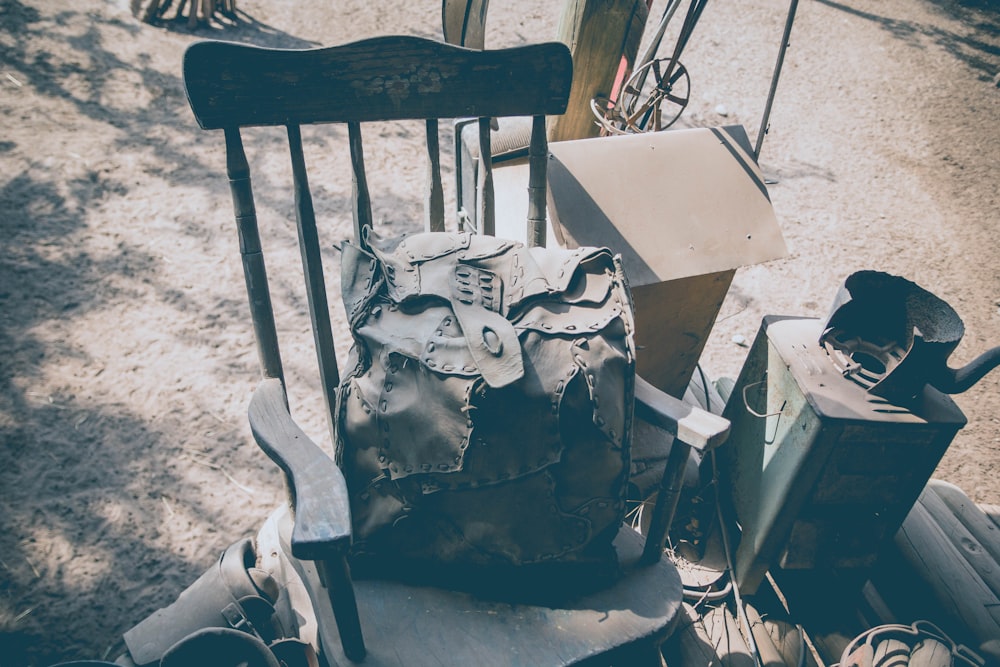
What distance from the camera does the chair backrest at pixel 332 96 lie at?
4.65ft

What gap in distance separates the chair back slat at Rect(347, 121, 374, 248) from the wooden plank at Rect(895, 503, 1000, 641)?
1959 millimetres

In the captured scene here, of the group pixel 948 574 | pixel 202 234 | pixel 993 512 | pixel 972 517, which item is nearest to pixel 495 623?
pixel 948 574

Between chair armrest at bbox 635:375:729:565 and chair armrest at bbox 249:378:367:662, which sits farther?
chair armrest at bbox 635:375:729:565

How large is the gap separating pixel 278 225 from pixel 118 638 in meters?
2.43

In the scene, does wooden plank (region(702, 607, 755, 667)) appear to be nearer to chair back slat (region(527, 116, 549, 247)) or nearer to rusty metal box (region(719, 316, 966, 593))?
rusty metal box (region(719, 316, 966, 593))

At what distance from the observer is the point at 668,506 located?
1546 mm

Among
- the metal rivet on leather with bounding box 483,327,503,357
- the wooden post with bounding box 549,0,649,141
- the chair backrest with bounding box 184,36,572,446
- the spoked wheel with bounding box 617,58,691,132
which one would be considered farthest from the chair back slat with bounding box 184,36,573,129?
the spoked wheel with bounding box 617,58,691,132

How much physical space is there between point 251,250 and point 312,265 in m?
0.15

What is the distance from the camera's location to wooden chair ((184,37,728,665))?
1.33 meters

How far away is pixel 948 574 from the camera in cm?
190

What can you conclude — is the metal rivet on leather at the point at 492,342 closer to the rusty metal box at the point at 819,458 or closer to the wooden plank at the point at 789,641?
the rusty metal box at the point at 819,458

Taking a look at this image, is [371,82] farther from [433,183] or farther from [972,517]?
[972,517]

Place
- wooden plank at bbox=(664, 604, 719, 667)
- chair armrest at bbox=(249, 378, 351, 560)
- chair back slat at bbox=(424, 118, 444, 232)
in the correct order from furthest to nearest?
wooden plank at bbox=(664, 604, 719, 667) < chair back slat at bbox=(424, 118, 444, 232) < chair armrest at bbox=(249, 378, 351, 560)

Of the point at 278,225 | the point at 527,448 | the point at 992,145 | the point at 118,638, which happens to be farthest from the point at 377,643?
the point at 992,145
